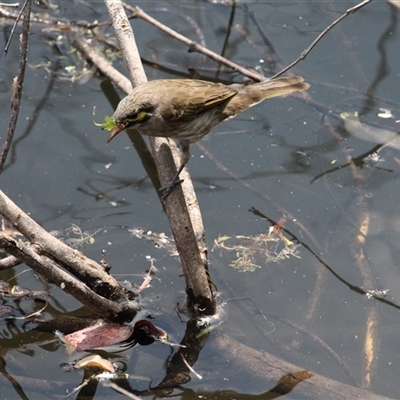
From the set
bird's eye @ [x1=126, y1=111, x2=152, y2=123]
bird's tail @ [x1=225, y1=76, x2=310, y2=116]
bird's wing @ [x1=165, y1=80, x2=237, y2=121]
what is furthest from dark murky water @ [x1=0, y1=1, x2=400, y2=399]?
bird's eye @ [x1=126, y1=111, x2=152, y2=123]

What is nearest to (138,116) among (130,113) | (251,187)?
(130,113)

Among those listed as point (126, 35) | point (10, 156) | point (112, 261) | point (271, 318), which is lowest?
point (271, 318)

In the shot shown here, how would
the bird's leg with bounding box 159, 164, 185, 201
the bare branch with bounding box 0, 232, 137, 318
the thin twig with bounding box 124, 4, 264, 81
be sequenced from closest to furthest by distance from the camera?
1. the bare branch with bounding box 0, 232, 137, 318
2. the bird's leg with bounding box 159, 164, 185, 201
3. the thin twig with bounding box 124, 4, 264, 81

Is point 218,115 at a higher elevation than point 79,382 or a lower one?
higher

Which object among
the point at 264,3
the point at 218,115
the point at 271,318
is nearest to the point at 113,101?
the point at 218,115

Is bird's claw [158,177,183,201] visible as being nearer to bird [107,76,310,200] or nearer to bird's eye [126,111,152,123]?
bird [107,76,310,200]

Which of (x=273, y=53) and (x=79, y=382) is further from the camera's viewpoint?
(x=273, y=53)

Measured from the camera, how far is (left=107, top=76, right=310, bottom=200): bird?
4.73 metres

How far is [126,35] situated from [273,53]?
7.15 ft

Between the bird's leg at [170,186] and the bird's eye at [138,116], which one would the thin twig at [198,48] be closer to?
the bird's leg at [170,186]

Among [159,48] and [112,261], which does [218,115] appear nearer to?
[112,261]

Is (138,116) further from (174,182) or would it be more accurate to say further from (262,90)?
(262,90)

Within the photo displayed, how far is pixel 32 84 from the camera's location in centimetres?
713

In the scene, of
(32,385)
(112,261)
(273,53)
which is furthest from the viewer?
(273,53)
